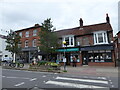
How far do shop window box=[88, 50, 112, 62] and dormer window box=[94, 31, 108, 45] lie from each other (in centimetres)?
193

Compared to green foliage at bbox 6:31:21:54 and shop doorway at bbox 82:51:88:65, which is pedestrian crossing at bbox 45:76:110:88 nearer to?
shop doorway at bbox 82:51:88:65

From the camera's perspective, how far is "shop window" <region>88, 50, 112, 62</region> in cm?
1858

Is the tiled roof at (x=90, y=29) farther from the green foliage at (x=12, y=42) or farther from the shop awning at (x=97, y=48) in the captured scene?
the green foliage at (x=12, y=42)

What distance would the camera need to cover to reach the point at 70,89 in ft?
19.3

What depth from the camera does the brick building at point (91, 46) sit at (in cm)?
1862

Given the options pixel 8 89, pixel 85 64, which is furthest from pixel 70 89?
pixel 85 64

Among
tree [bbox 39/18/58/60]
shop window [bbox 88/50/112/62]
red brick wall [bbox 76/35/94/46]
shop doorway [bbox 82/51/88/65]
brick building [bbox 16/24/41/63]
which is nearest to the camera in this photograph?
tree [bbox 39/18/58/60]

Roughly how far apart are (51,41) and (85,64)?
7927 millimetres

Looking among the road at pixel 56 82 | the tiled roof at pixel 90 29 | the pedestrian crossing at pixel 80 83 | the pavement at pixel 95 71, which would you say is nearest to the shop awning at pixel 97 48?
the tiled roof at pixel 90 29

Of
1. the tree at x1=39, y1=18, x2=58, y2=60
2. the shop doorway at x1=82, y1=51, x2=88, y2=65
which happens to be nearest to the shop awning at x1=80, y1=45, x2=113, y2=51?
the shop doorway at x1=82, y1=51, x2=88, y2=65

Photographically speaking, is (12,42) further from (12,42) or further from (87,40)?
(87,40)

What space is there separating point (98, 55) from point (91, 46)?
6.74 feet

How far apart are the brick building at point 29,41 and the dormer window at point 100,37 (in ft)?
45.3

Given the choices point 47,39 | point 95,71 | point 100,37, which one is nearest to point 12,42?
point 47,39
